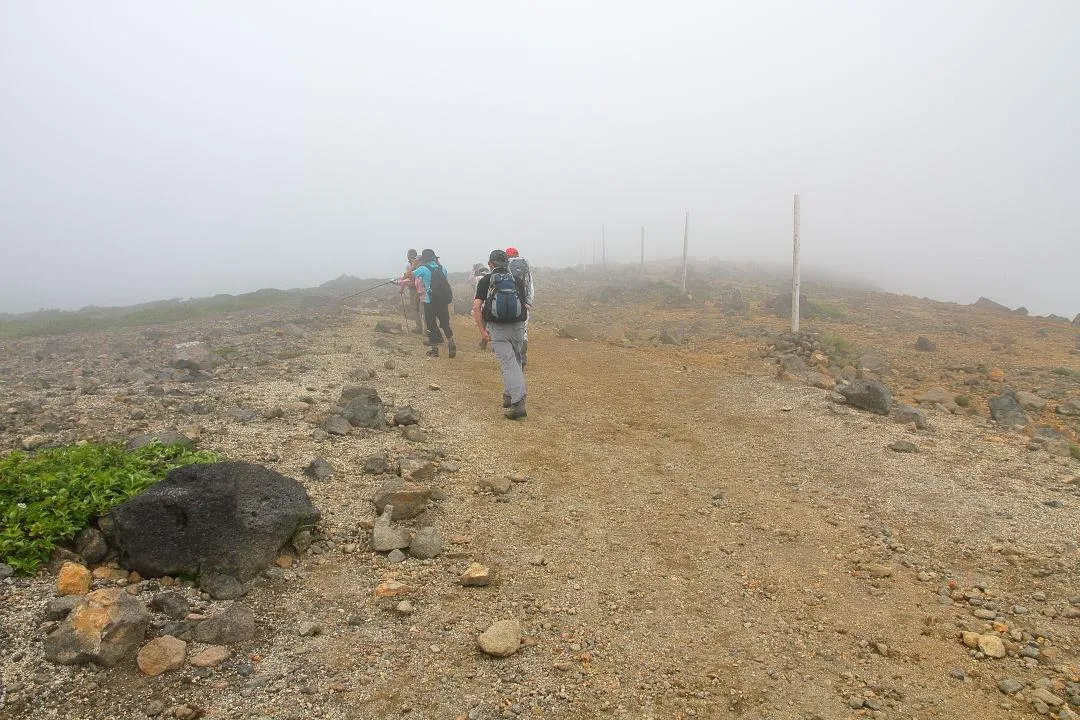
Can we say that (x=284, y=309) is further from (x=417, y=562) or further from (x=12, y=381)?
(x=417, y=562)

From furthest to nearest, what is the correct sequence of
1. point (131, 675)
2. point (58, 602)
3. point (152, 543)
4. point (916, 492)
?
point (916, 492)
point (152, 543)
point (58, 602)
point (131, 675)

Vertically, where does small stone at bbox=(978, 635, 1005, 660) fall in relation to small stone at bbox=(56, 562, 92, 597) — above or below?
below

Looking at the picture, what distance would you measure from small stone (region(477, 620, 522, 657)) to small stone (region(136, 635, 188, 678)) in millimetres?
1719

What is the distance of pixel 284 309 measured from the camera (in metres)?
23.7

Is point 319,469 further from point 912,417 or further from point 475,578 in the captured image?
point 912,417

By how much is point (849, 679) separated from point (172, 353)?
13.6 m

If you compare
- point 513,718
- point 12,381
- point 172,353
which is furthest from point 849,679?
point 172,353

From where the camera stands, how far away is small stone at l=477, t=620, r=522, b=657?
363 cm

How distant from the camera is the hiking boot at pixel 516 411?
850 centimetres

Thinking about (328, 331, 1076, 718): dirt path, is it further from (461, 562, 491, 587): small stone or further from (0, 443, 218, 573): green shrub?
(0, 443, 218, 573): green shrub

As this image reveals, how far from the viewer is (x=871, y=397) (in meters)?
8.95

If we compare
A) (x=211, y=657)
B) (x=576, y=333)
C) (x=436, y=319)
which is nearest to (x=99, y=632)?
(x=211, y=657)

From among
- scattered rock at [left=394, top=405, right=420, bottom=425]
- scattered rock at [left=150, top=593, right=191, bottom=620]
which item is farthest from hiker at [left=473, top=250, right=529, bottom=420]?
scattered rock at [left=150, top=593, right=191, bottom=620]

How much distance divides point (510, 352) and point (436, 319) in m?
4.76
